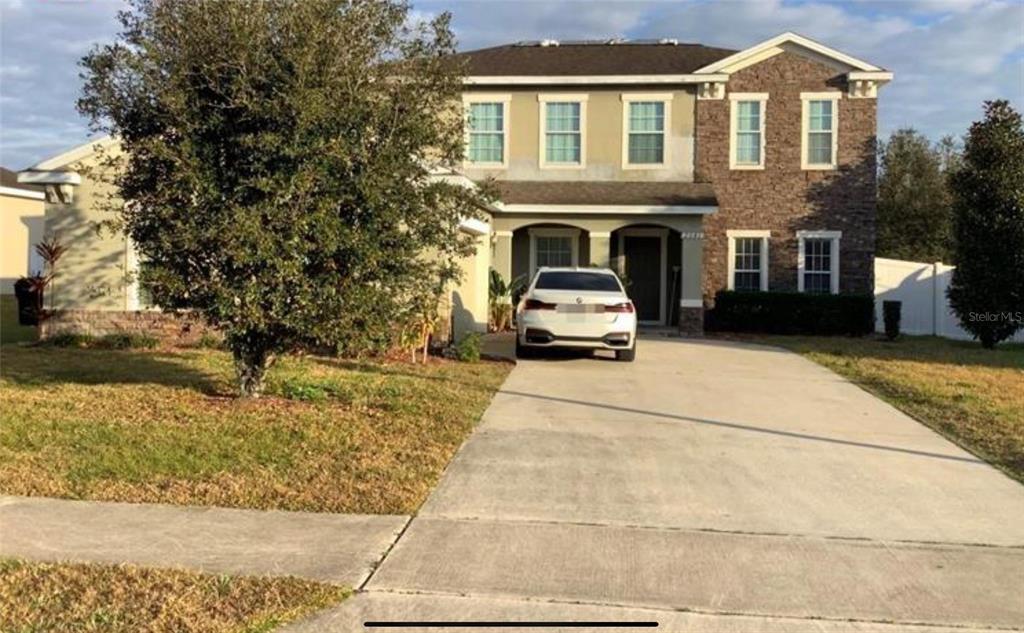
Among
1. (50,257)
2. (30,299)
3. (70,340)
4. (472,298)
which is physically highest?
(50,257)

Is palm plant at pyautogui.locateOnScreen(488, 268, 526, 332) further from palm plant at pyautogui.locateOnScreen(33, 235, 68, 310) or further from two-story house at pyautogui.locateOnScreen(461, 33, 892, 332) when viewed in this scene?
palm plant at pyautogui.locateOnScreen(33, 235, 68, 310)

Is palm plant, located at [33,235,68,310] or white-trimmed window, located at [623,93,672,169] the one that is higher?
white-trimmed window, located at [623,93,672,169]

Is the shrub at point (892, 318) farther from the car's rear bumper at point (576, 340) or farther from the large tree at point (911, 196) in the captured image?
the large tree at point (911, 196)

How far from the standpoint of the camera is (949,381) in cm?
1267

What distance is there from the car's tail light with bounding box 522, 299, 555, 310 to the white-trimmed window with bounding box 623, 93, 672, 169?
9.95m

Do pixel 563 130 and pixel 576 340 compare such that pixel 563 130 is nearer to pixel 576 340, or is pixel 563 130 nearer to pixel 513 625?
pixel 576 340

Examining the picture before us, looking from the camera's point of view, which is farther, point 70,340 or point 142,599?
point 70,340

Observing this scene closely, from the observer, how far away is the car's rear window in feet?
46.4

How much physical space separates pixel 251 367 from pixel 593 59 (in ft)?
55.7

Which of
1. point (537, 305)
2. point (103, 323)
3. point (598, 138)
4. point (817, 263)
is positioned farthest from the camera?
point (598, 138)

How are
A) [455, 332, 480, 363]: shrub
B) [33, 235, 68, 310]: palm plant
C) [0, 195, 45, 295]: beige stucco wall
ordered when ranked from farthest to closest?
[0, 195, 45, 295]: beige stucco wall, [33, 235, 68, 310]: palm plant, [455, 332, 480, 363]: shrub

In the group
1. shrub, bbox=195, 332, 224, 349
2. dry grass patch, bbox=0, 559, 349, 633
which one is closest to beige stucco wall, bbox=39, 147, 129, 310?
shrub, bbox=195, 332, 224, 349

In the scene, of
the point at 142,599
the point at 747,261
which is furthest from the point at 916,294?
the point at 142,599

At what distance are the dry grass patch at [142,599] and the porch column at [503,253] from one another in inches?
662
